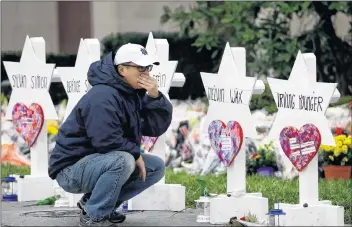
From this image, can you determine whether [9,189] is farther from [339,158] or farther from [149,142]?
[339,158]

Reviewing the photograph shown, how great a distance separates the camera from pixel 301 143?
24.0 feet

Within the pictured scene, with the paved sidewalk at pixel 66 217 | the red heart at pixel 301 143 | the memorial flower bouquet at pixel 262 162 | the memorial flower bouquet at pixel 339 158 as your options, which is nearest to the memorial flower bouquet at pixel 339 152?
the memorial flower bouquet at pixel 339 158

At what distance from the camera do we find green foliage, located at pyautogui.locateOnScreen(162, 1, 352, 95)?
11.9 m

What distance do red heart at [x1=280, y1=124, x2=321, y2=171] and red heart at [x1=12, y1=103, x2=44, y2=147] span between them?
2.33m

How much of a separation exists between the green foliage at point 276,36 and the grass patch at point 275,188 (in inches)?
93.0

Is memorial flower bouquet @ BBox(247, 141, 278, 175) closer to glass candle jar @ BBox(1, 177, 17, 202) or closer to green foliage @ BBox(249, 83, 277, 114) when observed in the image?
green foliage @ BBox(249, 83, 277, 114)

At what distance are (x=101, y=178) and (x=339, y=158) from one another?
3.43 metres

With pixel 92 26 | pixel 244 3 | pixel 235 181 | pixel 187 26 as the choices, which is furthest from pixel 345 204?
pixel 92 26

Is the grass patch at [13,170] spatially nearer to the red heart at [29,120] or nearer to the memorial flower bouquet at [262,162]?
the red heart at [29,120]

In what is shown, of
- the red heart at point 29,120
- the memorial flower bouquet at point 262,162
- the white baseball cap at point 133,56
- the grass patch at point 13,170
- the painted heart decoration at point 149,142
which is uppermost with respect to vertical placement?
the white baseball cap at point 133,56

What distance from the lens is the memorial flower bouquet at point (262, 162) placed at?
10270mm

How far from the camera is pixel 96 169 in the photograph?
7160mm

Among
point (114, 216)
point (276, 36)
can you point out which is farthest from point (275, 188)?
point (276, 36)

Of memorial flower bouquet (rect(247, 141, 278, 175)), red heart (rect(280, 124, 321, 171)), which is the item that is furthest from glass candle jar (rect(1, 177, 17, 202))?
red heart (rect(280, 124, 321, 171))
